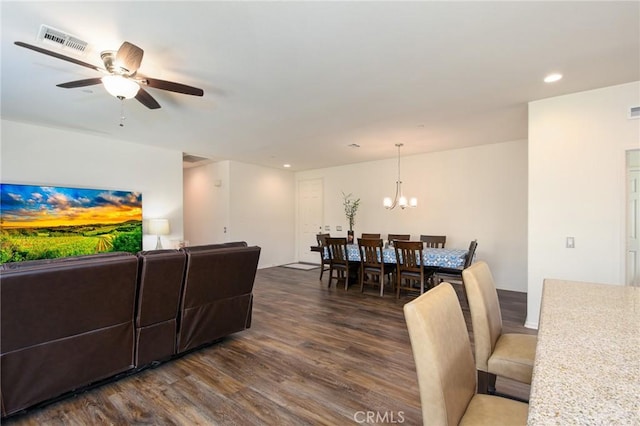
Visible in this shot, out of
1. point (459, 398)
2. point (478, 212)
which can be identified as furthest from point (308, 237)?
point (459, 398)

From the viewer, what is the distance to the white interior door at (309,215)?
8.15m

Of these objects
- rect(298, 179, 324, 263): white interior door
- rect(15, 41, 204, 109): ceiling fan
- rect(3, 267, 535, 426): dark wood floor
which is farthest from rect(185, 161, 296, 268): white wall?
rect(15, 41, 204, 109): ceiling fan

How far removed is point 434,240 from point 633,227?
9.01 ft

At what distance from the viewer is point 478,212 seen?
561 centimetres

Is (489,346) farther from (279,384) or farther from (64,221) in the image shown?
(64,221)

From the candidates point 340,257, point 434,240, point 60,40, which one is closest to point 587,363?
point 60,40

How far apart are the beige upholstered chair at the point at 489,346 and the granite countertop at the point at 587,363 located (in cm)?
30

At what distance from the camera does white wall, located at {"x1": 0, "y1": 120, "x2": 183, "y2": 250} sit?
415 cm

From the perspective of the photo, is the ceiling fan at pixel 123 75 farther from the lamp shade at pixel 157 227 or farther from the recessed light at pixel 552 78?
the recessed light at pixel 552 78

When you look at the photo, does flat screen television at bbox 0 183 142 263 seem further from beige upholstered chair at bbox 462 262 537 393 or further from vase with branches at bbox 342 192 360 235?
beige upholstered chair at bbox 462 262 537 393

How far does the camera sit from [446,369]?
108 cm

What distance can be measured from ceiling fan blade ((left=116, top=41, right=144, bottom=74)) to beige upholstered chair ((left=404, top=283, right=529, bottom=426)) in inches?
95.9

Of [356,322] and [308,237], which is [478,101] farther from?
[308,237]

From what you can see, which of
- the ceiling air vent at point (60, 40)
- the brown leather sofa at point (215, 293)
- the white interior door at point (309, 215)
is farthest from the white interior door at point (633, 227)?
the white interior door at point (309, 215)
